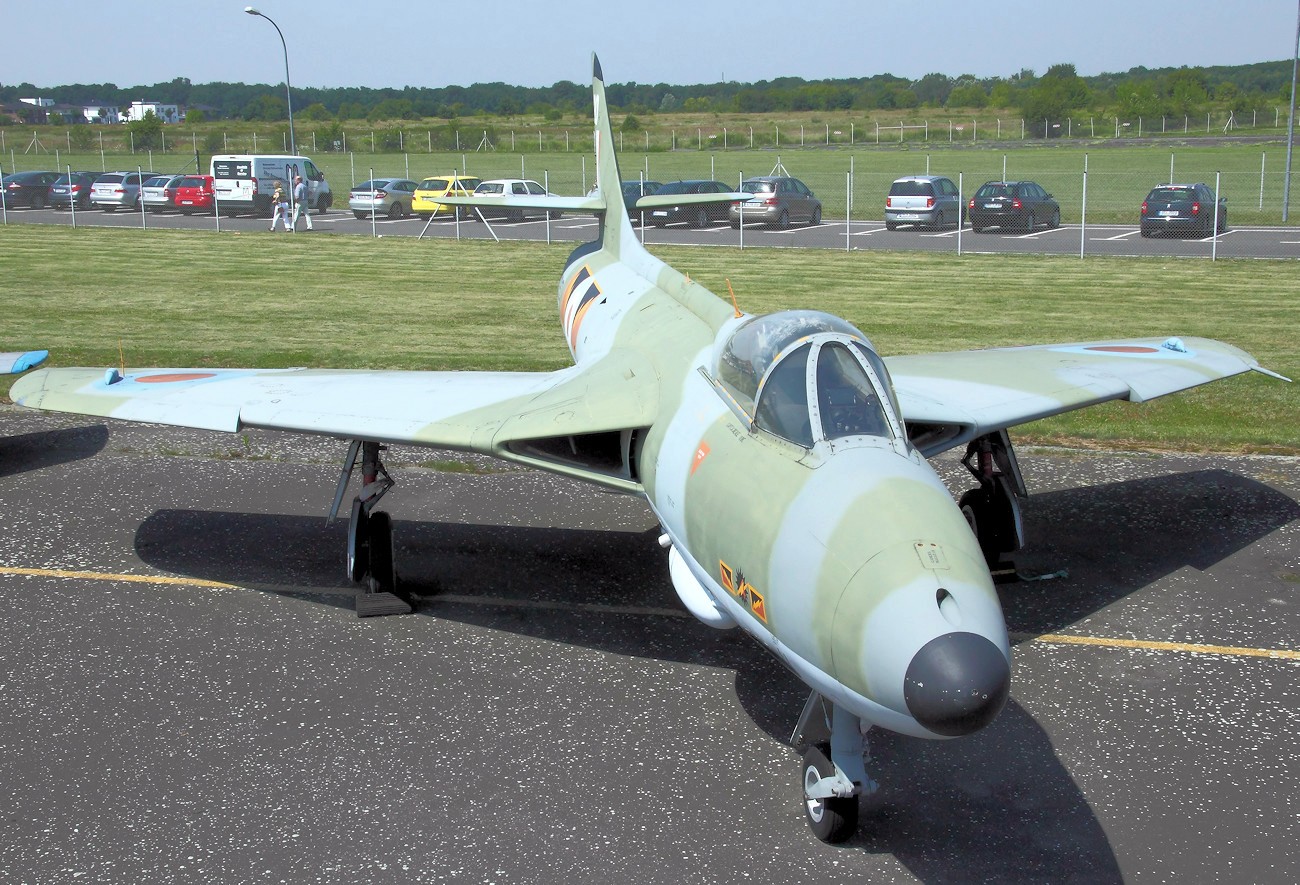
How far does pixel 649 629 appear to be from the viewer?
381 inches

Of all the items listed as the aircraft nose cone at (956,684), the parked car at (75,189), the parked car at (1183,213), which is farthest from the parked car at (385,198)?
the aircraft nose cone at (956,684)

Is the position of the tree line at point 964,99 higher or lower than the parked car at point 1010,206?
higher

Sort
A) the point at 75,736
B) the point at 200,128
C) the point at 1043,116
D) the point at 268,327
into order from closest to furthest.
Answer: the point at 75,736
the point at 268,327
the point at 1043,116
the point at 200,128

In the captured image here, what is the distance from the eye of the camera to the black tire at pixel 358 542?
10.1 meters

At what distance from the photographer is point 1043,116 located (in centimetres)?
9412

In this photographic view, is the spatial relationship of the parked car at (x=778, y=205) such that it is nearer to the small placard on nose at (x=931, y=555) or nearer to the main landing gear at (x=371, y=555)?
the main landing gear at (x=371, y=555)

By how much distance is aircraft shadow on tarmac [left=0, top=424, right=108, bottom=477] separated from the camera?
1416cm

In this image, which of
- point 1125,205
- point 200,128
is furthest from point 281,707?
point 200,128

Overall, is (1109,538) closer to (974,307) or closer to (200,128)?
(974,307)

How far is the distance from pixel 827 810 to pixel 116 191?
166 feet

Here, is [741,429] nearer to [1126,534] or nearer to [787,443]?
[787,443]

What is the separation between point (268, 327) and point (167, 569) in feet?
→ 40.8

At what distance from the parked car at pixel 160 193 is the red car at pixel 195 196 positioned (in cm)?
66

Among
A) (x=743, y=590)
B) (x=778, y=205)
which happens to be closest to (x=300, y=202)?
(x=778, y=205)
